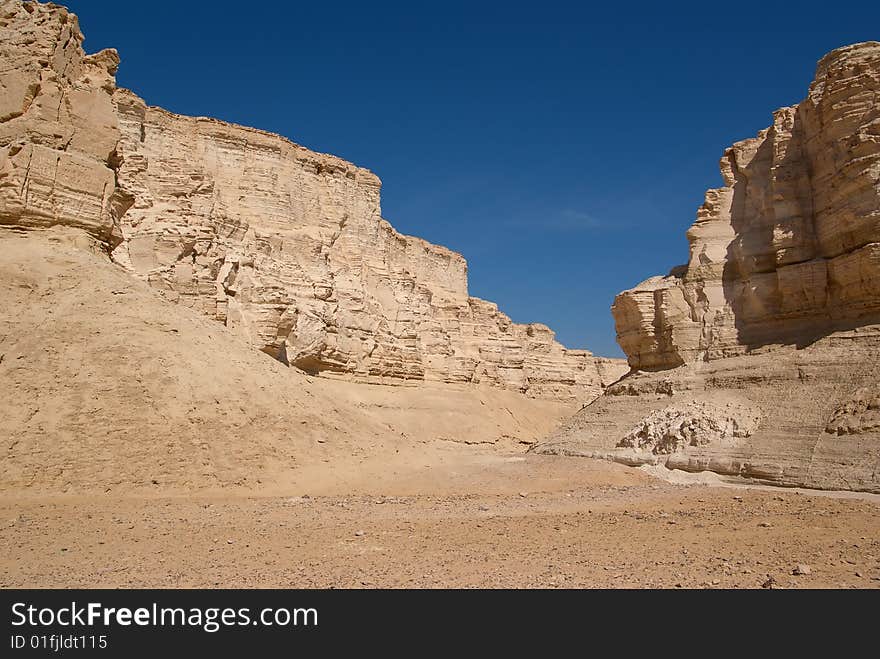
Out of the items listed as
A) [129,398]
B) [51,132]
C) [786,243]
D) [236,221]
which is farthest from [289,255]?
[786,243]

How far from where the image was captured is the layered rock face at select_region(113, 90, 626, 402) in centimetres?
2677

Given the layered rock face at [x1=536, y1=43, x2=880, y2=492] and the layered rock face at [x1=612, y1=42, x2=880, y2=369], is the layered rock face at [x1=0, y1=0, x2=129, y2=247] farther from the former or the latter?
the layered rock face at [x1=612, y1=42, x2=880, y2=369]

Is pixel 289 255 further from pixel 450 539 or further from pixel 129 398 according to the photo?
pixel 450 539

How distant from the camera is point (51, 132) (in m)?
16.3

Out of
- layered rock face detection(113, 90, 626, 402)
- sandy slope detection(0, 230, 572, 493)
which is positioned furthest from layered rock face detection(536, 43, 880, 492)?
layered rock face detection(113, 90, 626, 402)

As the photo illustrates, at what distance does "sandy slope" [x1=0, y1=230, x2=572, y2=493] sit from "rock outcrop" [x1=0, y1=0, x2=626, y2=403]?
6.71ft

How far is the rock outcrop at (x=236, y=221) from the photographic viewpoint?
644 inches

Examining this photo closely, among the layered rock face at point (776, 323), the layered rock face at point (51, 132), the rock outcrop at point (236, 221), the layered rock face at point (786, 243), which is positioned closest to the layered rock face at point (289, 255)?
the rock outcrop at point (236, 221)

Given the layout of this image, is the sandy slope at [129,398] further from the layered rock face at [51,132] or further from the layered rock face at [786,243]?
the layered rock face at [786,243]

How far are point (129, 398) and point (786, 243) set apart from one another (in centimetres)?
1623

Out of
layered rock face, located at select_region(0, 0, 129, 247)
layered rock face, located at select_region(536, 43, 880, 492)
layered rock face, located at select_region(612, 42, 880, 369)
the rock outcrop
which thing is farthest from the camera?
the rock outcrop

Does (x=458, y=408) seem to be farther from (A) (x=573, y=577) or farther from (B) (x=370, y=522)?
(A) (x=573, y=577)

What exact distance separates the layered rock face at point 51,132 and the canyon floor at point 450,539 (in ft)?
27.8

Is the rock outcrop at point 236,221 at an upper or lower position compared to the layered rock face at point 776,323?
upper
